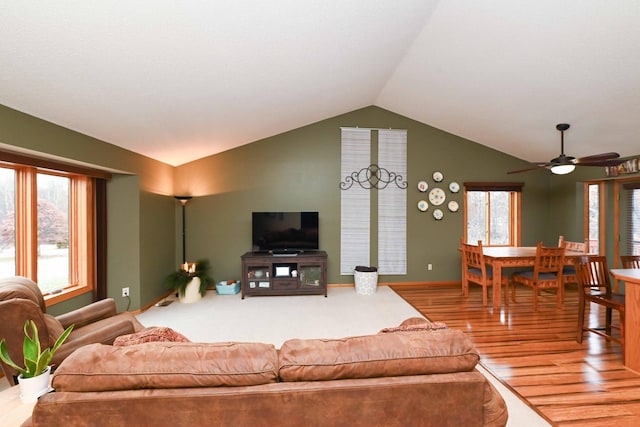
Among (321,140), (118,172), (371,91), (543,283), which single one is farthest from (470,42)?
(118,172)

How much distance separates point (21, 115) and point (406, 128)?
518 cm

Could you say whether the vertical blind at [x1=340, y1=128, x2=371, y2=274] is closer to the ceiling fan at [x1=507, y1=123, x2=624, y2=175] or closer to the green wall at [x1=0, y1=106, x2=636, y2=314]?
the green wall at [x1=0, y1=106, x2=636, y2=314]

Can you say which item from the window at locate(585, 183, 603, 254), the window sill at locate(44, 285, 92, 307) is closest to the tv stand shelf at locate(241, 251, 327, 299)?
the window sill at locate(44, 285, 92, 307)

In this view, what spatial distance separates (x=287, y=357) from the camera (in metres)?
1.19

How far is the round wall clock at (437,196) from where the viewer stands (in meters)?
5.41

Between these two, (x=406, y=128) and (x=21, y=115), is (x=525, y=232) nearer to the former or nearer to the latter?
(x=406, y=128)

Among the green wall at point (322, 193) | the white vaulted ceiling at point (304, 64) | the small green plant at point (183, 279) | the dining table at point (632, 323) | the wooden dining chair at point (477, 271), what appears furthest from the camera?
the green wall at point (322, 193)

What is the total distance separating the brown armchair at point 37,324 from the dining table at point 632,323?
419 cm

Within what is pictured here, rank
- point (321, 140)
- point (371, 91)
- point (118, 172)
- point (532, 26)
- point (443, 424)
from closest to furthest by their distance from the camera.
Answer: point (443, 424), point (532, 26), point (118, 172), point (371, 91), point (321, 140)

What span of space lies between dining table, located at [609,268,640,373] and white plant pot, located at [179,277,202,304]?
505cm

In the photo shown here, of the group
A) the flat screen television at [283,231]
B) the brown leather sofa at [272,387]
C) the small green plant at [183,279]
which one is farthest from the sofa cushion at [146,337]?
the flat screen television at [283,231]

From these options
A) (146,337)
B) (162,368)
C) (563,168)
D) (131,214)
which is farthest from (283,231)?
(563,168)

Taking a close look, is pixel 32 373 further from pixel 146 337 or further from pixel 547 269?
pixel 547 269

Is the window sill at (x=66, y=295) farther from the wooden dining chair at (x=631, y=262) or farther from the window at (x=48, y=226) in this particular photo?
the wooden dining chair at (x=631, y=262)
